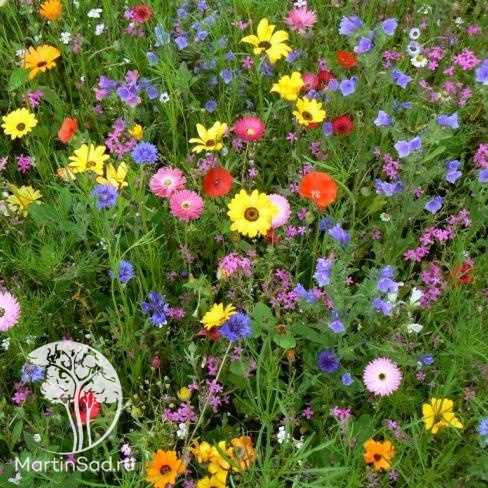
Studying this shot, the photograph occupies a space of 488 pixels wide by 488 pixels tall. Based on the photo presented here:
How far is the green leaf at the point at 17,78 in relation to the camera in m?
2.34

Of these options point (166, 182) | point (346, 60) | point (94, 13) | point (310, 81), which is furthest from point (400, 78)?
point (94, 13)

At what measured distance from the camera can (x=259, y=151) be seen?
7.68 ft

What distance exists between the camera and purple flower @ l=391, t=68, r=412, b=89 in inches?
89.1

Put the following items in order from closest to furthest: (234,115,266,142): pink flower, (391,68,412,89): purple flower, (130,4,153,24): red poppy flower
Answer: (234,115,266,142): pink flower < (391,68,412,89): purple flower < (130,4,153,24): red poppy flower

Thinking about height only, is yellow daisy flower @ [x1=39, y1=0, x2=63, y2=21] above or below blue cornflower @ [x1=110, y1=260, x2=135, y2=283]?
above

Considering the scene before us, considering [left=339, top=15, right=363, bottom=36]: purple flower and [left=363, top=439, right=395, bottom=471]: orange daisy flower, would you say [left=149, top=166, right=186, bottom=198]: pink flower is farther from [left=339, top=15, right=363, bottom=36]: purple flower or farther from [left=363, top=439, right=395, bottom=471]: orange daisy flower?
[left=363, top=439, right=395, bottom=471]: orange daisy flower

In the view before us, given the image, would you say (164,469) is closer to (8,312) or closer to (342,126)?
(8,312)

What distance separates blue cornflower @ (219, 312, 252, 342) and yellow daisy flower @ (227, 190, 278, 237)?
0.26m

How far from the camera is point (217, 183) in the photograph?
1972 millimetres

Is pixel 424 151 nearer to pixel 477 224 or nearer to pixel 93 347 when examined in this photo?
pixel 477 224

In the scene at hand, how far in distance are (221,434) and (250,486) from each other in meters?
0.24

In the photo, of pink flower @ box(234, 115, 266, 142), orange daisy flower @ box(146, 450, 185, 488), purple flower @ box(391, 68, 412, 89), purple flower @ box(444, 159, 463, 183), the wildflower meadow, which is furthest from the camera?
purple flower @ box(391, 68, 412, 89)

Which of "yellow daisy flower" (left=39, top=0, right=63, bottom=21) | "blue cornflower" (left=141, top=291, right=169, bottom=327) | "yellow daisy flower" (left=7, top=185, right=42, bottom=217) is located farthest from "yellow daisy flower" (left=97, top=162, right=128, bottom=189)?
"yellow daisy flower" (left=39, top=0, right=63, bottom=21)

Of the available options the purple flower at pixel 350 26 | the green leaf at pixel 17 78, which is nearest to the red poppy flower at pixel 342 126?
the purple flower at pixel 350 26
